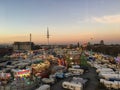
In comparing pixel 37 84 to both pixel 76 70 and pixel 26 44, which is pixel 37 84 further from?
pixel 26 44

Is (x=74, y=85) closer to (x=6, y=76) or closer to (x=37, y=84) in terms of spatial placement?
(x=37, y=84)

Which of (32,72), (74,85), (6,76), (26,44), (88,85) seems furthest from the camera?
(26,44)

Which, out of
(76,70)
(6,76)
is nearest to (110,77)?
(76,70)

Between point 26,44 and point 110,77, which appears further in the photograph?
point 26,44

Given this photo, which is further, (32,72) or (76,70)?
(76,70)

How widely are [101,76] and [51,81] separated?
8743mm

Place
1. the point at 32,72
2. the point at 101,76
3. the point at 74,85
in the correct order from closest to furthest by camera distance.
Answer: the point at 74,85 < the point at 101,76 < the point at 32,72

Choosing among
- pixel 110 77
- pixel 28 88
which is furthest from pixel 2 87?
pixel 110 77

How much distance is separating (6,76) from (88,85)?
12046 millimetres

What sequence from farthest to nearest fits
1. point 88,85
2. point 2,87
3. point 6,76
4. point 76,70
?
point 76,70, point 6,76, point 88,85, point 2,87

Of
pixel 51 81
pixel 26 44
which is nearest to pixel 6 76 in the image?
pixel 51 81

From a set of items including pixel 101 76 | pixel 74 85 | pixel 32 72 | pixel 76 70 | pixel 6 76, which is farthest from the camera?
pixel 76 70

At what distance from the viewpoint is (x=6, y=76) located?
2700 cm

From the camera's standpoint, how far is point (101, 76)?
94.6 feet
